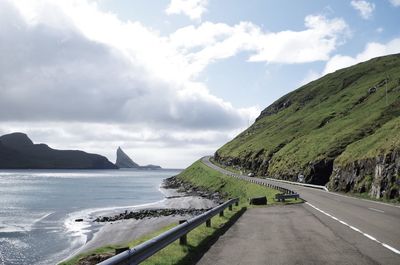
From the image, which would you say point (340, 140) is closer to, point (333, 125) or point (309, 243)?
point (333, 125)

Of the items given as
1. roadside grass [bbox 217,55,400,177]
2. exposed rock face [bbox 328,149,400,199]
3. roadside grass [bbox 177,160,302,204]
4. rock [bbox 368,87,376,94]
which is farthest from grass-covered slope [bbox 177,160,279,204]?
rock [bbox 368,87,376,94]

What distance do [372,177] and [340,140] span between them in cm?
3345

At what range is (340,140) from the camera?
262 feet

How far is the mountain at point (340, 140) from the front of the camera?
47.8m

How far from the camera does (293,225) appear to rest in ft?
65.2

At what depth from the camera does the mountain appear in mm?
47781

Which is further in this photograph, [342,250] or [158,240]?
[342,250]

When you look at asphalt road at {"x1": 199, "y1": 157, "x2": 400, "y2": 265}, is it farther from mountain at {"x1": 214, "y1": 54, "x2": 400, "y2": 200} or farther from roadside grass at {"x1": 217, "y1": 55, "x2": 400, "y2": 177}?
roadside grass at {"x1": 217, "y1": 55, "x2": 400, "y2": 177}

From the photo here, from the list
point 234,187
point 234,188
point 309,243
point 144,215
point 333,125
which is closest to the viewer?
point 309,243

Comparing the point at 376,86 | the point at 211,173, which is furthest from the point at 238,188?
the point at 376,86

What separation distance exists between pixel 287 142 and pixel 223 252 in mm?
105050

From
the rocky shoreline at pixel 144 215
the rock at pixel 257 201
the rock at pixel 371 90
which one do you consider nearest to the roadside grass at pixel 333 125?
the rock at pixel 371 90

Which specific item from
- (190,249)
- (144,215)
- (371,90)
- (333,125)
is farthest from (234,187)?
(371,90)

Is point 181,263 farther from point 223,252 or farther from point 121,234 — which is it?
point 121,234
